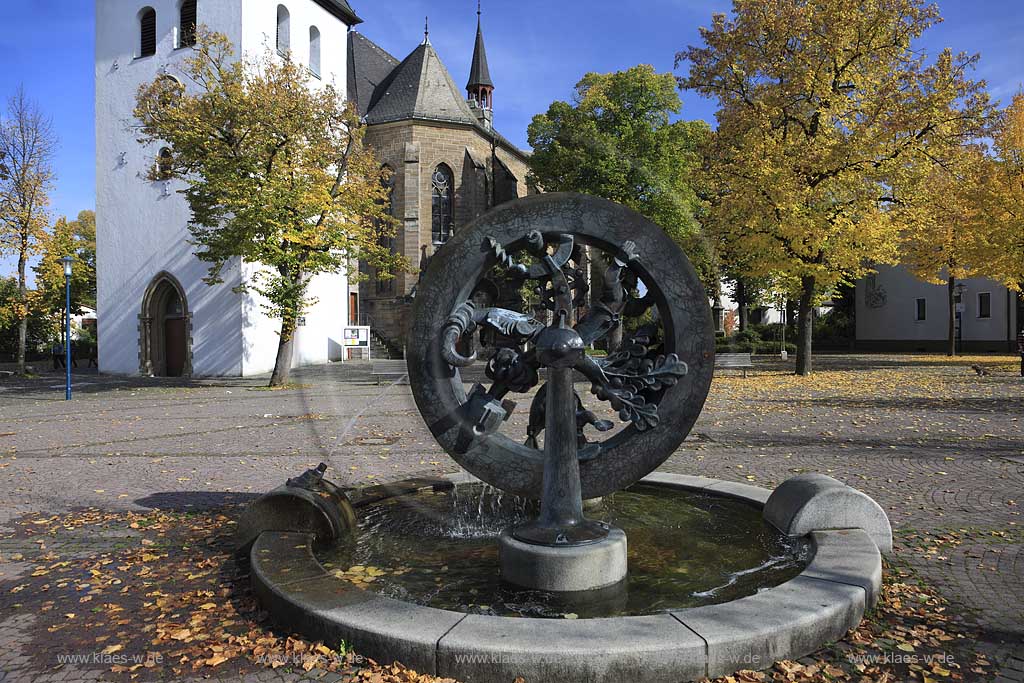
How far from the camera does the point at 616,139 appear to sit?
111 ft

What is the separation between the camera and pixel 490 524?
19.2ft

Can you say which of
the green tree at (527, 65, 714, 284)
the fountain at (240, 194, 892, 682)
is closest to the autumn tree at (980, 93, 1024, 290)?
the green tree at (527, 65, 714, 284)

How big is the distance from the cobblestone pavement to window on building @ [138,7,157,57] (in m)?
15.2

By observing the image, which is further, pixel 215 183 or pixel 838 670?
pixel 215 183

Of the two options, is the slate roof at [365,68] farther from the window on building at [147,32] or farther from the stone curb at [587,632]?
the stone curb at [587,632]

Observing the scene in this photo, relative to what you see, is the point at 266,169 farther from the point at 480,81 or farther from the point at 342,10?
the point at 480,81

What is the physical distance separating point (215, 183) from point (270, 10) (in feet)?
38.8

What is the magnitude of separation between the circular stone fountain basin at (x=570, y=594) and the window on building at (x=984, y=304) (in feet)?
131

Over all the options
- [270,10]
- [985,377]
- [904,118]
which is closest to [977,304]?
[985,377]

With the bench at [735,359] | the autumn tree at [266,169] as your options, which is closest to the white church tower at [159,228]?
the autumn tree at [266,169]

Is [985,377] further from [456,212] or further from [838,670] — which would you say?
[456,212]

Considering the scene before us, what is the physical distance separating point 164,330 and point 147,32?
455 inches

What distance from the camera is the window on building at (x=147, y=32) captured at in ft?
90.5

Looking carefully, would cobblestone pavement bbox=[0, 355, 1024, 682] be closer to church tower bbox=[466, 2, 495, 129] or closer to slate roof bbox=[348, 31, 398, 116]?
slate roof bbox=[348, 31, 398, 116]
